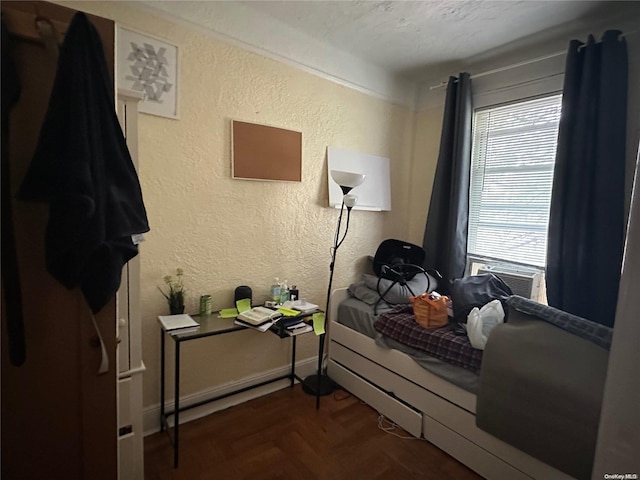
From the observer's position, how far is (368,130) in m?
2.92

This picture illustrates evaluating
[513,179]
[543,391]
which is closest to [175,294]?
[543,391]

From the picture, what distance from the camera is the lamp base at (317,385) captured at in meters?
2.39

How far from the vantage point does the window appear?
7.94 ft

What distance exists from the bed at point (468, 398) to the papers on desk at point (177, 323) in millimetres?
1174

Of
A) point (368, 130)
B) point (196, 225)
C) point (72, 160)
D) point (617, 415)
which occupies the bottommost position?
point (617, 415)

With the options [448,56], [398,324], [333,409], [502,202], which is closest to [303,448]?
[333,409]

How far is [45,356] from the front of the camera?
0.96 meters

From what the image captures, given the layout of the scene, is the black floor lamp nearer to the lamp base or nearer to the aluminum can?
the lamp base

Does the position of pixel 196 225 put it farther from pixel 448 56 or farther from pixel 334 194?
pixel 448 56

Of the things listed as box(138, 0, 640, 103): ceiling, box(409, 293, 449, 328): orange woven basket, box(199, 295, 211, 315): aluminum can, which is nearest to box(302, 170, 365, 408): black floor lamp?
box(409, 293, 449, 328): orange woven basket

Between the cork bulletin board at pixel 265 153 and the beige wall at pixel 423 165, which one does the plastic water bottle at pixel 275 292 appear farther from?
the beige wall at pixel 423 165

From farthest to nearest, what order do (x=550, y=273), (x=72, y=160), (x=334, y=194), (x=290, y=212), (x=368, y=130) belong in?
(x=368, y=130) → (x=334, y=194) → (x=290, y=212) → (x=550, y=273) → (x=72, y=160)

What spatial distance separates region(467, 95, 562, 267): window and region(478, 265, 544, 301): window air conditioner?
0.15m

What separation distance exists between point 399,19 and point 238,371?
272cm
